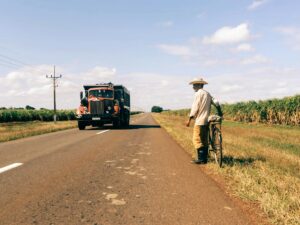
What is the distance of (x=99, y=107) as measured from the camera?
2170 cm

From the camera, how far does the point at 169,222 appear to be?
152 inches


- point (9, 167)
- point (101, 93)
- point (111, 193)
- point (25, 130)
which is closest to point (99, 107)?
point (101, 93)

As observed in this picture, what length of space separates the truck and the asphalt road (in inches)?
506

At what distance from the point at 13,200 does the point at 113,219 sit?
177 centimetres

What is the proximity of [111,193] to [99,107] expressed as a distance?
55.3 ft

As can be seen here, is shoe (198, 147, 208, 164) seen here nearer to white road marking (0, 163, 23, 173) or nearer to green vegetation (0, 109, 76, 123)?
white road marking (0, 163, 23, 173)

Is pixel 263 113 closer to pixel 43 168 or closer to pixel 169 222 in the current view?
pixel 43 168

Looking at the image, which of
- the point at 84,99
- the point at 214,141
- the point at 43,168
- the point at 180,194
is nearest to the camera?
the point at 180,194

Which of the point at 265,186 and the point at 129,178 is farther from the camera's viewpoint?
the point at 129,178

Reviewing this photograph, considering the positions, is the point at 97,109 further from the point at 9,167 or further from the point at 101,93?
the point at 9,167

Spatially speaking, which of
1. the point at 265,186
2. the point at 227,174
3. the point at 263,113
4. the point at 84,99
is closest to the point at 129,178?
the point at 227,174

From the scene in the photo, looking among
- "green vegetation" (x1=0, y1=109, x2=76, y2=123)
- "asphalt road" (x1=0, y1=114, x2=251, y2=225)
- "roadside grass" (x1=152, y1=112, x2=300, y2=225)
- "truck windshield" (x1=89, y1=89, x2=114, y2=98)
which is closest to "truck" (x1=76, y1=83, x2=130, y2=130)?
"truck windshield" (x1=89, y1=89, x2=114, y2=98)

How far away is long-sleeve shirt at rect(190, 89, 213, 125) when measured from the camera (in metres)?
8.03

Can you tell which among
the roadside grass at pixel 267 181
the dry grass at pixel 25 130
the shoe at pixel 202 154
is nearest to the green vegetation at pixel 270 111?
the dry grass at pixel 25 130
